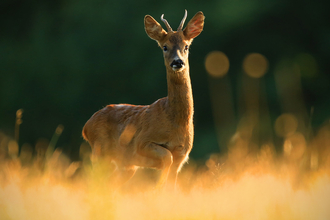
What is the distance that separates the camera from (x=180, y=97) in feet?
15.6

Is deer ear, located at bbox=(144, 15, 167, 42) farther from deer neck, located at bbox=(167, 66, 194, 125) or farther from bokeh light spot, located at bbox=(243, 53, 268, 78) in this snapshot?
bokeh light spot, located at bbox=(243, 53, 268, 78)

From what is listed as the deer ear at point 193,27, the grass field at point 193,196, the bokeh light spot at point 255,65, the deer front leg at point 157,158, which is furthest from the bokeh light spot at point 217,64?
the grass field at point 193,196

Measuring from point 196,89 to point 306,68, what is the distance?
3633 millimetres

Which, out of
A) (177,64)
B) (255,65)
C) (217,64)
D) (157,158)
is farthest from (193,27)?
(255,65)

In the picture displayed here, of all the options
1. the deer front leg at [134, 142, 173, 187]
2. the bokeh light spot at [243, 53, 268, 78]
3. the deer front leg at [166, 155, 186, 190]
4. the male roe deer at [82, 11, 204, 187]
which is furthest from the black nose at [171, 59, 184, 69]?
the bokeh light spot at [243, 53, 268, 78]

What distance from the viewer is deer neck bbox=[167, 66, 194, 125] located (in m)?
4.68

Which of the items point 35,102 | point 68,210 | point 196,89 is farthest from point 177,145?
point 35,102

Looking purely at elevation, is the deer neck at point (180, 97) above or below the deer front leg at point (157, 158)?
above

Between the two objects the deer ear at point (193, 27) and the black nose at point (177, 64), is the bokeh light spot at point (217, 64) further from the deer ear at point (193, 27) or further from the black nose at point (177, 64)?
the black nose at point (177, 64)

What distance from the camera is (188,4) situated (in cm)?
1482

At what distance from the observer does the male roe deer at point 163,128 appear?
4.52 metres

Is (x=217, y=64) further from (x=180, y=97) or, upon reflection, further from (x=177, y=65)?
(x=177, y=65)

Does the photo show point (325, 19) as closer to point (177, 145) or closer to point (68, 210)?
point (177, 145)

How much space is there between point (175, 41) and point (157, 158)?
1462 millimetres
